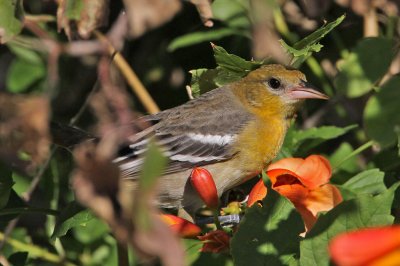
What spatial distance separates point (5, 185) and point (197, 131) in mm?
1734

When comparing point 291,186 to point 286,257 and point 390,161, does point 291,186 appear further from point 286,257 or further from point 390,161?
point 390,161

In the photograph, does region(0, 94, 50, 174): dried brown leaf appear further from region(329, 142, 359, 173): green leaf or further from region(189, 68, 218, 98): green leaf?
region(329, 142, 359, 173): green leaf

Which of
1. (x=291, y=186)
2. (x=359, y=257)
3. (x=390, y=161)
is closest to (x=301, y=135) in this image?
(x=390, y=161)

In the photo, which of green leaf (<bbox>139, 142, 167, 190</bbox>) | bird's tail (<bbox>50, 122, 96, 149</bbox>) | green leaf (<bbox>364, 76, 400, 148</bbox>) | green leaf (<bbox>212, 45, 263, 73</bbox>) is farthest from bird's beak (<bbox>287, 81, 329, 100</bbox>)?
green leaf (<bbox>139, 142, 167, 190</bbox>)

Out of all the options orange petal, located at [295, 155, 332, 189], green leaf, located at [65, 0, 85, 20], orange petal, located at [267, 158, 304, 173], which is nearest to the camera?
green leaf, located at [65, 0, 85, 20]

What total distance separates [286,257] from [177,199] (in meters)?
1.96

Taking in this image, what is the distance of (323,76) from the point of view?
4.21 meters

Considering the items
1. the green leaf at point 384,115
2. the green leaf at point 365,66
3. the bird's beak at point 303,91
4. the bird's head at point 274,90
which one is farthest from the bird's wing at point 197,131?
the green leaf at point 384,115

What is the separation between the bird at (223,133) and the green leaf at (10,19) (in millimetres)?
1479

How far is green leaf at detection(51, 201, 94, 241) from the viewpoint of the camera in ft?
10.0

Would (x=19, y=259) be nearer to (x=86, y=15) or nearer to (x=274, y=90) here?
(x=86, y=15)

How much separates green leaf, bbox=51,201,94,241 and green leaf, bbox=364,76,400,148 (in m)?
1.78

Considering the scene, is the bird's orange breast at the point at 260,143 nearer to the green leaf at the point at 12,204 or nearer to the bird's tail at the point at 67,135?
the bird's tail at the point at 67,135

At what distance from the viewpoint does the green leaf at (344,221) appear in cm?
230
